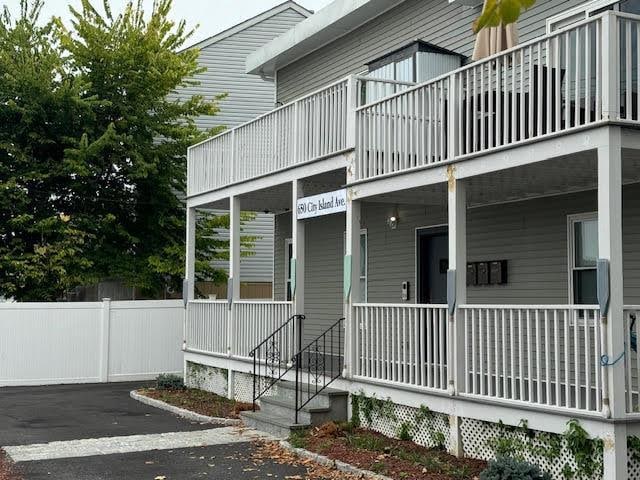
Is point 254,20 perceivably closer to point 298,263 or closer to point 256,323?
point 256,323

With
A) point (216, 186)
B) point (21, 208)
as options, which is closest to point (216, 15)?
point (21, 208)

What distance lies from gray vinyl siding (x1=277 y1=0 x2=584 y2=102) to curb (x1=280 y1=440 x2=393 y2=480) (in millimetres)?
6727

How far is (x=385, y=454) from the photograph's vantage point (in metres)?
10.4

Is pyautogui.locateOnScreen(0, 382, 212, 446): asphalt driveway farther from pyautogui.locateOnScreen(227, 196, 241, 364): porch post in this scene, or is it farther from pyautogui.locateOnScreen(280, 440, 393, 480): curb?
pyautogui.locateOnScreen(280, 440, 393, 480): curb

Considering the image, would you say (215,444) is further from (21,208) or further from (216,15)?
(216,15)

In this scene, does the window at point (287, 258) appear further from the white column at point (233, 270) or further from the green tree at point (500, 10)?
the green tree at point (500, 10)

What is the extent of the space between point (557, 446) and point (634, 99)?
3494mm

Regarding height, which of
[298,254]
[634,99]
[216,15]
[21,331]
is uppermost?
[216,15]

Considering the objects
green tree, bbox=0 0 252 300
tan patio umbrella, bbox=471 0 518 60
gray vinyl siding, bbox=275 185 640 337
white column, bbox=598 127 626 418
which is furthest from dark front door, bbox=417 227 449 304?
green tree, bbox=0 0 252 300

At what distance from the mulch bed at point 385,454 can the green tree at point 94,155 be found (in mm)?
12257

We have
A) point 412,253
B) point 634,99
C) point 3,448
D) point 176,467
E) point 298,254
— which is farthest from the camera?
point 412,253

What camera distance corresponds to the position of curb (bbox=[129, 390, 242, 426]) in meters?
13.8

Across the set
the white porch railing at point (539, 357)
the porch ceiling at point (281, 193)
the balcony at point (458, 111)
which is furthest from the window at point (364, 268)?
the white porch railing at point (539, 357)

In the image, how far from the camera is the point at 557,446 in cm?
863
